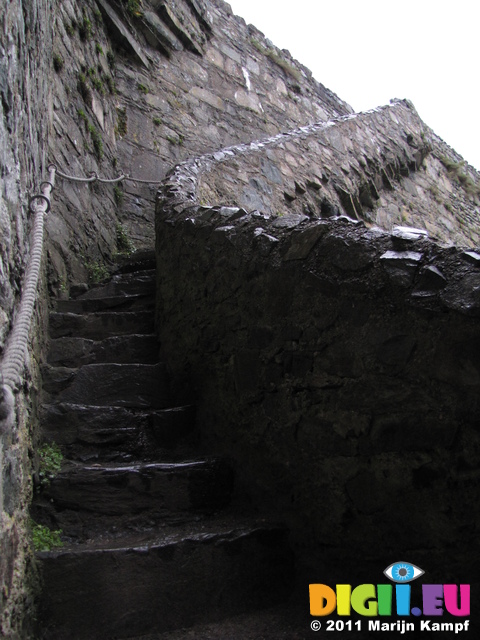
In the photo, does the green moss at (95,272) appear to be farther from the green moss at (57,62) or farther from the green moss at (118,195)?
the green moss at (57,62)

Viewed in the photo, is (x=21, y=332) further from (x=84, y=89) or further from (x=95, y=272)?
(x=84, y=89)

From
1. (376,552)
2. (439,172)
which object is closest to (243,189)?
(376,552)

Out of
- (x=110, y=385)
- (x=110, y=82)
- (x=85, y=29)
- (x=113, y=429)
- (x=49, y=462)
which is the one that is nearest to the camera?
(x=49, y=462)

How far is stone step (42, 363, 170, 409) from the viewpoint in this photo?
8.41 feet

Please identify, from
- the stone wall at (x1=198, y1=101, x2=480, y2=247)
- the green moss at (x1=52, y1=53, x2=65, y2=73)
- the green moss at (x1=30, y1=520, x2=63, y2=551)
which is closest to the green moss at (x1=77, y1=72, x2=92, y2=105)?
the green moss at (x1=52, y1=53, x2=65, y2=73)

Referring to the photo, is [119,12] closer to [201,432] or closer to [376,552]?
[201,432]

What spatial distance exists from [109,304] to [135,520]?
1.73m

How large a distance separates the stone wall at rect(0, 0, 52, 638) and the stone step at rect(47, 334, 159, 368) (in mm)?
312

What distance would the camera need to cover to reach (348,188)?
21.1 ft

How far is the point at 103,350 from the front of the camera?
9.54ft

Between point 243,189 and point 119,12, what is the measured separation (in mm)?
2957

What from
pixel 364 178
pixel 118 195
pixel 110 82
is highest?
pixel 110 82

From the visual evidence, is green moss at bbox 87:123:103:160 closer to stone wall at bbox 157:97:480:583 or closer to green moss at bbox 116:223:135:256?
green moss at bbox 116:223:135:256

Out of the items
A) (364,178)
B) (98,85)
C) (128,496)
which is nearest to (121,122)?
(98,85)
